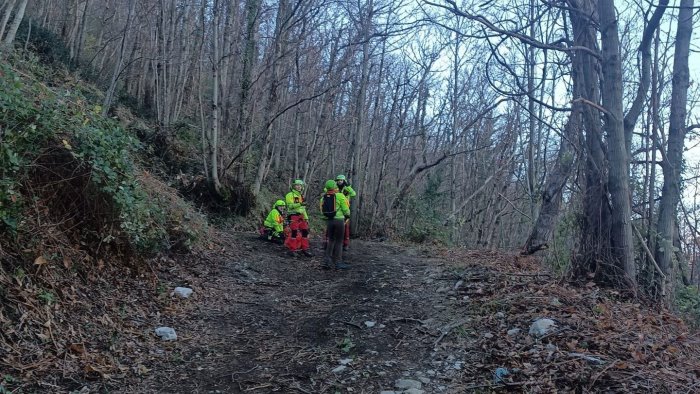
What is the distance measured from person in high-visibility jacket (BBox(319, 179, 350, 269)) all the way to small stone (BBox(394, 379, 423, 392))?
486cm

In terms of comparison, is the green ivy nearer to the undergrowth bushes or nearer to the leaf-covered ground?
the undergrowth bushes

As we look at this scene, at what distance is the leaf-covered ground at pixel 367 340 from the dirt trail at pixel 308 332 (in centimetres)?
2

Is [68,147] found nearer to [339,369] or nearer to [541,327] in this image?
[339,369]

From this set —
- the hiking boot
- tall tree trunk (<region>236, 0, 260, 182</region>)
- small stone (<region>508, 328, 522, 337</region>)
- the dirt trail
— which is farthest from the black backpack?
small stone (<region>508, 328, 522, 337</region>)

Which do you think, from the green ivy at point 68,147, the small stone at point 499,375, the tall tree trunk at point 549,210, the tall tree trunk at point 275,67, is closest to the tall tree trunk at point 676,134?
the tall tree trunk at point 549,210

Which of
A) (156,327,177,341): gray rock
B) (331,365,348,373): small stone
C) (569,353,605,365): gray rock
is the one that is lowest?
(156,327,177,341): gray rock

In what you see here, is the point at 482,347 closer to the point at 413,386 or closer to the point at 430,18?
the point at 413,386

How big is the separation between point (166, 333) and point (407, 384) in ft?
9.26

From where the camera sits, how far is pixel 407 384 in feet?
15.0

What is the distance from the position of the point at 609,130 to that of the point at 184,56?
518 inches

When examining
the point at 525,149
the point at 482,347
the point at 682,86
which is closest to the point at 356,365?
the point at 482,347

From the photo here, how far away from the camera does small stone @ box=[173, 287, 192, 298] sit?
6790 millimetres

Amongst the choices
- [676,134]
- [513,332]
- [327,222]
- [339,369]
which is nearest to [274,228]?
[327,222]

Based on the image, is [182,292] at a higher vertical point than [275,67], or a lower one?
lower
